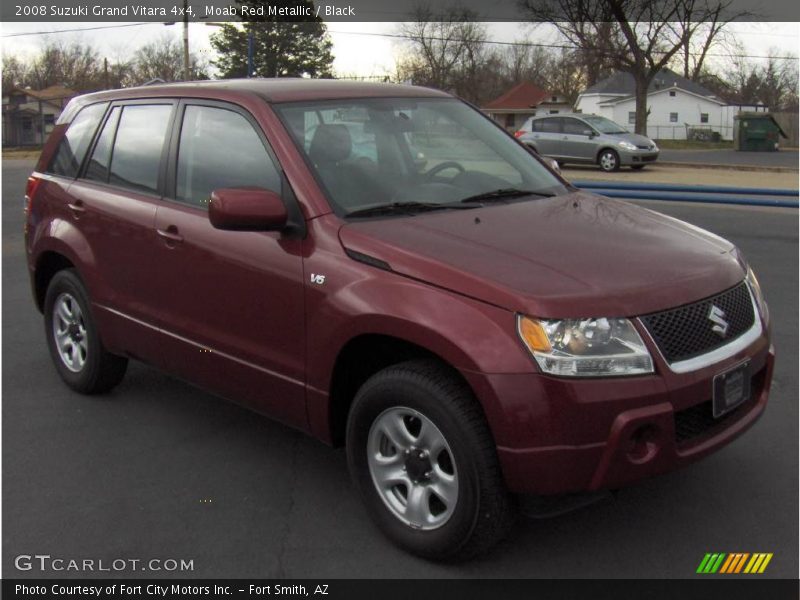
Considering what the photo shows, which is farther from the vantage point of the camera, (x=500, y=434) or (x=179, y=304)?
(x=179, y=304)

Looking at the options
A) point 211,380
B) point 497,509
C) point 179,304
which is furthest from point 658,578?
point 179,304

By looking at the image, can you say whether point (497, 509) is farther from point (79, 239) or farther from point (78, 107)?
point (78, 107)

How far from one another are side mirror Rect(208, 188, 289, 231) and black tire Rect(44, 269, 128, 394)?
1852 mm

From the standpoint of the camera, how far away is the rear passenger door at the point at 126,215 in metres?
4.70

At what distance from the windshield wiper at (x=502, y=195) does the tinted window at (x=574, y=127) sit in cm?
2217

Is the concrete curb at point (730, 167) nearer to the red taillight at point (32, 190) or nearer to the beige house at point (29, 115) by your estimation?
the red taillight at point (32, 190)

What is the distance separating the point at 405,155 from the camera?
14.1 feet

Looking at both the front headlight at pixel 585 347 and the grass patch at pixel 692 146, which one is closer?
the front headlight at pixel 585 347

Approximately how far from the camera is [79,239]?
5.18 metres

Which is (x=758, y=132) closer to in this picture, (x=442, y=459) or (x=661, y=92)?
(x=661, y=92)

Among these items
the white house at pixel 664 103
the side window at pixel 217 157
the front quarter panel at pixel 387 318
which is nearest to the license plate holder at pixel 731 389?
the front quarter panel at pixel 387 318

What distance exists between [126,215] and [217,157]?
74cm

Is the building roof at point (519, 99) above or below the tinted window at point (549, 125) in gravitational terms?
above
